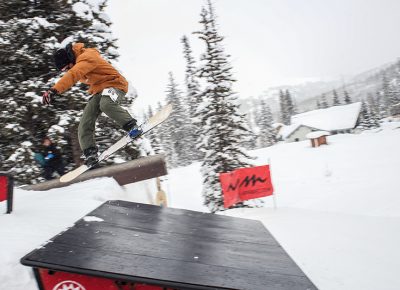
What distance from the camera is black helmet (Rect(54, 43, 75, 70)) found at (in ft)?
16.6

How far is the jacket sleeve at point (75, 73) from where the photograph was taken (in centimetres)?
466

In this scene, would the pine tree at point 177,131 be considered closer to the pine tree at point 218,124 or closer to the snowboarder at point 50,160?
the pine tree at point 218,124

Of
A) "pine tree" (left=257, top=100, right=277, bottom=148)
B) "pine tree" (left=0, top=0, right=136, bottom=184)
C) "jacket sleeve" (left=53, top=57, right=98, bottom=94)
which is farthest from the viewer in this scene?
"pine tree" (left=257, top=100, right=277, bottom=148)

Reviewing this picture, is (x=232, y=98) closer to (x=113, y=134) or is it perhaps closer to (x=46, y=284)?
(x=113, y=134)

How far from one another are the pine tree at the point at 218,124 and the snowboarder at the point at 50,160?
29.0 feet

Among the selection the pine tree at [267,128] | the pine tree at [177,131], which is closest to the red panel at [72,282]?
the pine tree at [177,131]

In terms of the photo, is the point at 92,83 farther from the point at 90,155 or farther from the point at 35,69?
the point at 35,69

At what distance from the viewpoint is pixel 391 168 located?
23.4m

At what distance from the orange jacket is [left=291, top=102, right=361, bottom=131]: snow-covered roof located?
2606 inches

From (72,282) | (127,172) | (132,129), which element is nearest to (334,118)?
(127,172)

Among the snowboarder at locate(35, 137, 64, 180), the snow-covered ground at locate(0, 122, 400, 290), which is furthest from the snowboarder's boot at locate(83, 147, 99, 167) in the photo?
the snowboarder at locate(35, 137, 64, 180)

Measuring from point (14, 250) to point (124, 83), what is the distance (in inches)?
138

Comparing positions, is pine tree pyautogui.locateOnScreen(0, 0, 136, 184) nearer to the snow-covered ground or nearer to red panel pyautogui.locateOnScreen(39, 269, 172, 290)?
the snow-covered ground

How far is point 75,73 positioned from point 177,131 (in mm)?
49897
